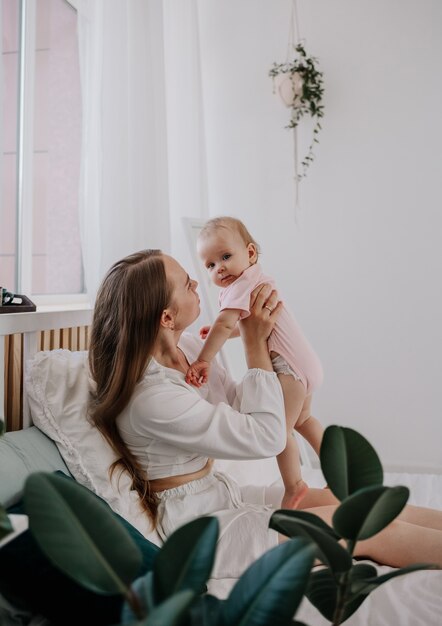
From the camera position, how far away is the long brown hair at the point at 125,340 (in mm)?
1386

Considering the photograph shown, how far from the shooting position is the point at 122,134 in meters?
2.31

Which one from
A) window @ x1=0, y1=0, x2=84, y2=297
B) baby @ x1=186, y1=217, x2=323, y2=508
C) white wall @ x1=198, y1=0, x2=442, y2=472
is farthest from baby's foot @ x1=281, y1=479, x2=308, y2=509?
white wall @ x1=198, y1=0, x2=442, y2=472

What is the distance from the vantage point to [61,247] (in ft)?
8.45

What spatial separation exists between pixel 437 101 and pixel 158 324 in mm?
2205

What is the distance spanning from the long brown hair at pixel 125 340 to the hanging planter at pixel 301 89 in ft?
6.29

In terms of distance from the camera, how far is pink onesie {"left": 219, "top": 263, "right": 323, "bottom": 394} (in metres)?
1.69

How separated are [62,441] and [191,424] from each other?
1.06 feet

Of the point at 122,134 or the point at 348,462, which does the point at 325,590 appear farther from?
the point at 122,134

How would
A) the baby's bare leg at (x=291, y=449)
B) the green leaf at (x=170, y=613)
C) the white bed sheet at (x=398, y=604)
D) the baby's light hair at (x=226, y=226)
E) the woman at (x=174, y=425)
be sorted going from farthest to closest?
1. the baby's light hair at (x=226, y=226)
2. the baby's bare leg at (x=291, y=449)
3. the woman at (x=174, y=425)
4. the white bed sheet at (x=398, y=604)
5. the green leaf at (x=170, y=613)

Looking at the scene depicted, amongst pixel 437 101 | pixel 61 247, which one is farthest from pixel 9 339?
pixel 437 101

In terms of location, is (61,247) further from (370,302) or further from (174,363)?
(370,302)

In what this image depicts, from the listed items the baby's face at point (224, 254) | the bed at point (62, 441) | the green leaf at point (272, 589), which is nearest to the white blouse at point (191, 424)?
the bed at point (62, 441)

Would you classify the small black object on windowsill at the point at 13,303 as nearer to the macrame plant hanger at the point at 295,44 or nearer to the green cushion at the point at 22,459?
the green cushion at the point at 22,459

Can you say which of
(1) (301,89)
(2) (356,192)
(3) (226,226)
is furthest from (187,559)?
(1) (301,89)
